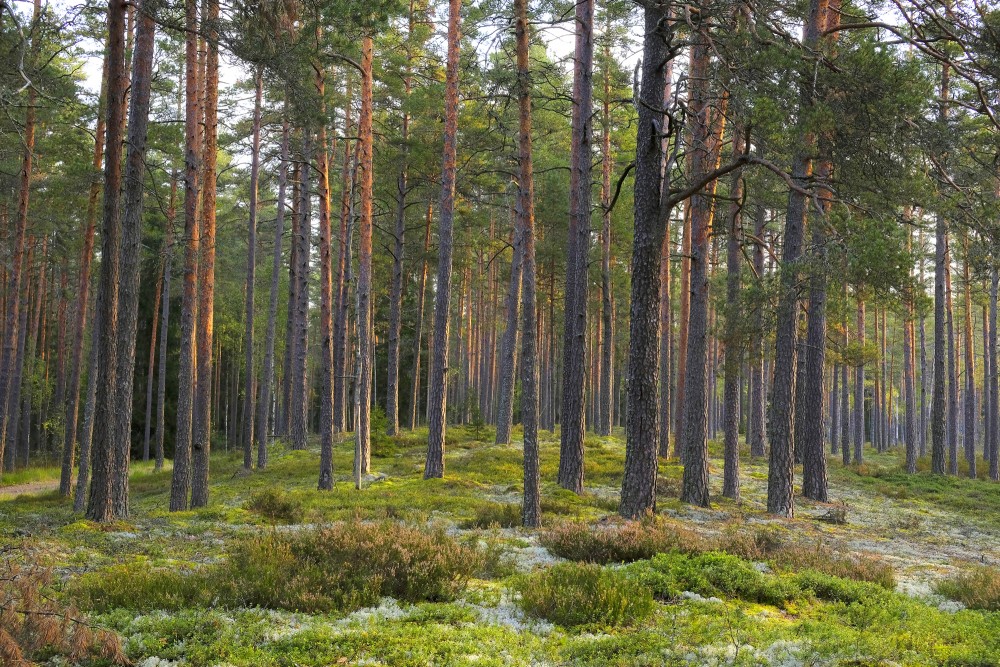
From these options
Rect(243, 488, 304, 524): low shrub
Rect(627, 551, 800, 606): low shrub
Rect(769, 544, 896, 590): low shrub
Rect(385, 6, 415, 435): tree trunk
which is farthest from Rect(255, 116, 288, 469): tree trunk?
Rect(769, 544, 896, 590): low shrub

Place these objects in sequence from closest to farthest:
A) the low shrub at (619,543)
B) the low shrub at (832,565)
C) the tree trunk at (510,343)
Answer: the low shrub at (832,565), the low shrub at (619,543), the tree trunk at (510,343)

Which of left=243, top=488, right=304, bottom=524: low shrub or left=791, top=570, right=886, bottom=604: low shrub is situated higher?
left=791, top=570, right=886, bottom=604: low shrub

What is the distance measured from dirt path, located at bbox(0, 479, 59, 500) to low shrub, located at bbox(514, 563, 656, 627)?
20.0m

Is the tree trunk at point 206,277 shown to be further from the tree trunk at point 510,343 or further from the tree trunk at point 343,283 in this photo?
the tree trunk at point 510,343

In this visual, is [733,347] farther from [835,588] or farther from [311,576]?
[311,576]

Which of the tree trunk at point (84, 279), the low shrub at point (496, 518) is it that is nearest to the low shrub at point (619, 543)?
the low shrub at point (496, 518)

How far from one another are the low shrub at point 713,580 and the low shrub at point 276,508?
7325mm

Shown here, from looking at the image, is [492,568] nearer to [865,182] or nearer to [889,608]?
[889,608]

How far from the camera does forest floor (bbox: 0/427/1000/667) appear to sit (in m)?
5.17

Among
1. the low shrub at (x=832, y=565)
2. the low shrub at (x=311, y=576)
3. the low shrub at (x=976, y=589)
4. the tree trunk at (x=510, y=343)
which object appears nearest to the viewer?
the low shrub at (x=311, y=576)

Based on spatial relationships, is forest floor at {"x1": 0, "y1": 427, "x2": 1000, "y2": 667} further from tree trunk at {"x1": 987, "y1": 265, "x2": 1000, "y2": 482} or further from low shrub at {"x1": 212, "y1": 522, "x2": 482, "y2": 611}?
tree trunk at {"x1": 987, "y1": 265, "x2": 1000, "y2": 482}

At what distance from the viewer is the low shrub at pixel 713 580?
6918 mm

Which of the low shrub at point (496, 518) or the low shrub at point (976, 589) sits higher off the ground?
the low shrub at point (976, 589)

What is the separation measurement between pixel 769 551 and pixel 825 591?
1.86m
